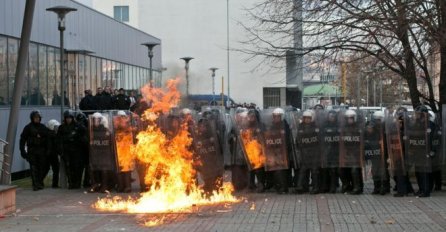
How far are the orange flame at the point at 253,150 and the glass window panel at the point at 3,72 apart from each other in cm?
762

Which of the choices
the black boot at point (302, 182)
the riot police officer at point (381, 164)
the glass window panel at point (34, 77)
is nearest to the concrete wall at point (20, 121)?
the glass window panel at point (34, 77)

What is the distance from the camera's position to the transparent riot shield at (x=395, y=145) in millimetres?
12273

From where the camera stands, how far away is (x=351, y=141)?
12.9m

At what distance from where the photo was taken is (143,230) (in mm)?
9172

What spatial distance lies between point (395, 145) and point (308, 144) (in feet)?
5.57

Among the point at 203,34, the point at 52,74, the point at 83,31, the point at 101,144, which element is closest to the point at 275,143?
the point at 101,144

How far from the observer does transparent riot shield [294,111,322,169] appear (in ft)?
42.4

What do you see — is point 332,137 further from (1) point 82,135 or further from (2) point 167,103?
(1) point 82,135

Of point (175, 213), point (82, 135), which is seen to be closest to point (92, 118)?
point (82, 135)

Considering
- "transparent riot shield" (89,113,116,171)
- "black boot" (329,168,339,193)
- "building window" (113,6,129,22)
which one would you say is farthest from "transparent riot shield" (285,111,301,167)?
"building window" (113,6,129,22)

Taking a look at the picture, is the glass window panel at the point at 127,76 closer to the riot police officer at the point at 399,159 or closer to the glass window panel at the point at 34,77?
the glass window panel at the point at 34,77

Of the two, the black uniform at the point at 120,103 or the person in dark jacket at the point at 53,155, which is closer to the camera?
the person in dark jacket at the point at 53,155

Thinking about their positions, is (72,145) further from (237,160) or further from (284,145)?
(284,145)

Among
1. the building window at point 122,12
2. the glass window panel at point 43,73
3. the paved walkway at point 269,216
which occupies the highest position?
the building window at point 122,12
